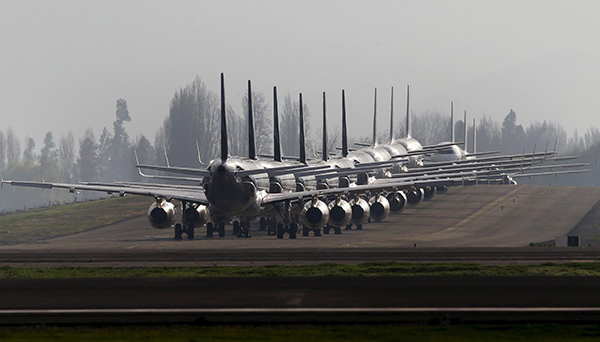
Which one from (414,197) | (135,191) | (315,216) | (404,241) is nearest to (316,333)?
(135,191)

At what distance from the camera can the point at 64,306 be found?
90.4 ft

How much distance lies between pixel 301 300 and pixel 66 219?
77.9 meters

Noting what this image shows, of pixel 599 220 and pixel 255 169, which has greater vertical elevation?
pixel 255 169

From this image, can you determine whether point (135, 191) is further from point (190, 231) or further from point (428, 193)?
point (428, 193)

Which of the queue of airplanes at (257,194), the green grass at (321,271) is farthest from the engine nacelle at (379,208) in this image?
the green grass at (321,271)

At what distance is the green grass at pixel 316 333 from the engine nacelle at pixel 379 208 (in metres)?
62.2

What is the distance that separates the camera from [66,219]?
336 ft

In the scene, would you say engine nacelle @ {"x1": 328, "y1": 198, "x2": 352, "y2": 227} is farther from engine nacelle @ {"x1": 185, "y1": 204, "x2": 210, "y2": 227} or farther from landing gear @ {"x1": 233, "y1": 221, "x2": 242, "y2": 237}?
engine nacelle @ {"x1": 185, "y1": 204, "x2": 210, "y2": 227}

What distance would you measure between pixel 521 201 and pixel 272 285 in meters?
74.7

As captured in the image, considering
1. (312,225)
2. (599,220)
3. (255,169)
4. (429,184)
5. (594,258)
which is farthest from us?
(599,220)

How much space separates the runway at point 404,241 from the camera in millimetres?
45562

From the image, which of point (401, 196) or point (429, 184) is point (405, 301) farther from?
point (401, 196)

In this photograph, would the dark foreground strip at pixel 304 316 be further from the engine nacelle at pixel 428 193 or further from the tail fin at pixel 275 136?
the engine nacelle at pixel 428 193

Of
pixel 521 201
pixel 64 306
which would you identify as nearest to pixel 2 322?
pixel 64 306
